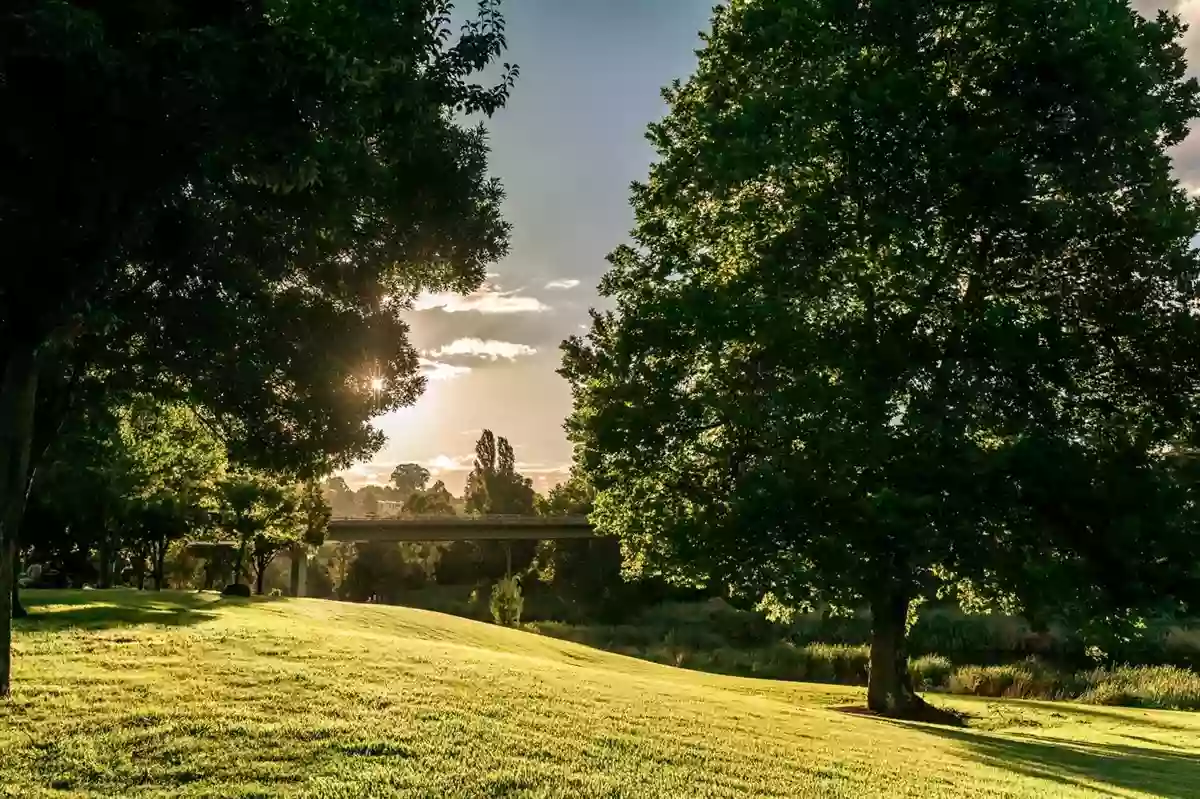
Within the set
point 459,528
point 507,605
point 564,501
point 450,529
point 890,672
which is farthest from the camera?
point 564,501

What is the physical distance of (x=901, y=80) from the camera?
18.4 metres

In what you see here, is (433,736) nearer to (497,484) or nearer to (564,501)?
(564,501)

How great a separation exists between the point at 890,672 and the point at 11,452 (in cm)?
1983

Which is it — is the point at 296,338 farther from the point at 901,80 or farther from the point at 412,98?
the point at 901,80

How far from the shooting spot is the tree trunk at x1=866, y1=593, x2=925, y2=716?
75.4 ft

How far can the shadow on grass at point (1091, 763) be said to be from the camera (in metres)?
13.9

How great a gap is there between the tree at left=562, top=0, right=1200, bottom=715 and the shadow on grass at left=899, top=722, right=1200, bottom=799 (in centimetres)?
277

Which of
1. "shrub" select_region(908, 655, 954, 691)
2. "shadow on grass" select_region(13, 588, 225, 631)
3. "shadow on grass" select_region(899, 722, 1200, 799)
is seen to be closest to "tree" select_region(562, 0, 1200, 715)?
"shadow on grass" select_region(899, 722, 1200, 799)

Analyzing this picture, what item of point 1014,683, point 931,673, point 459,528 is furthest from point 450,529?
Answer: point 1014,683

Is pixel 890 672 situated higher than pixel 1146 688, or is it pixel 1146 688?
pixel 890 672

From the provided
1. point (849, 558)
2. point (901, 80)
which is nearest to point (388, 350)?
point (849, 558)

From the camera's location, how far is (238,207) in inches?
540

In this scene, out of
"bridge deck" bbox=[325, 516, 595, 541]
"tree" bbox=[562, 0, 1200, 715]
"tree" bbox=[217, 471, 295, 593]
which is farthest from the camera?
"bridge deck" bbox=[325, 516, 595, 541]

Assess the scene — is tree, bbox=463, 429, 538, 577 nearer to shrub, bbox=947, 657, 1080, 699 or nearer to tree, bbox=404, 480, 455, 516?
tree, bbox=404, 480, 455, 516
